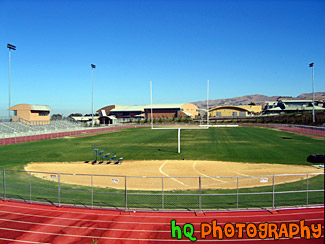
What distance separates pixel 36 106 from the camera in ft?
234

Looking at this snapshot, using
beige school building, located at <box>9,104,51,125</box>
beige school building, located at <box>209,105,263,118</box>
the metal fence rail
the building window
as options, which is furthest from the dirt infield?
beige school building, located at <box>209,105,263,118</box>

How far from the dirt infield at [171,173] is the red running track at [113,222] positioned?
3240 mm

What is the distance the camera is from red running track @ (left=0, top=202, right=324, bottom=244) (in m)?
11.1

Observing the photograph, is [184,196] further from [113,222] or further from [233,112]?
[233,112]

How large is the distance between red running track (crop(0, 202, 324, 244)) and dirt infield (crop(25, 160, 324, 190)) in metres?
3.24

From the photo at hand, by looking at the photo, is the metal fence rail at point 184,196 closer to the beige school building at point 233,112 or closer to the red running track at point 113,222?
the red running track at point 113,222

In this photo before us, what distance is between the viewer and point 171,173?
76.0 feet

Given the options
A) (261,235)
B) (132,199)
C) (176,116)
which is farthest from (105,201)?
(176,116)

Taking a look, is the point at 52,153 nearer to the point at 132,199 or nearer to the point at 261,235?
the point at 132,199

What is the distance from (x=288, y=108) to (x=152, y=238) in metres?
141

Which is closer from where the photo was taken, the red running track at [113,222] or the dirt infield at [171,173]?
the red running track at [113,222]

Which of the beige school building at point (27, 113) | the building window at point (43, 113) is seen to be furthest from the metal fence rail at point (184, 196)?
the building window at point (43, 113)

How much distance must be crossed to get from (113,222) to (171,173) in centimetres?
1109

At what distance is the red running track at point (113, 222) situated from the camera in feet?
36.4
